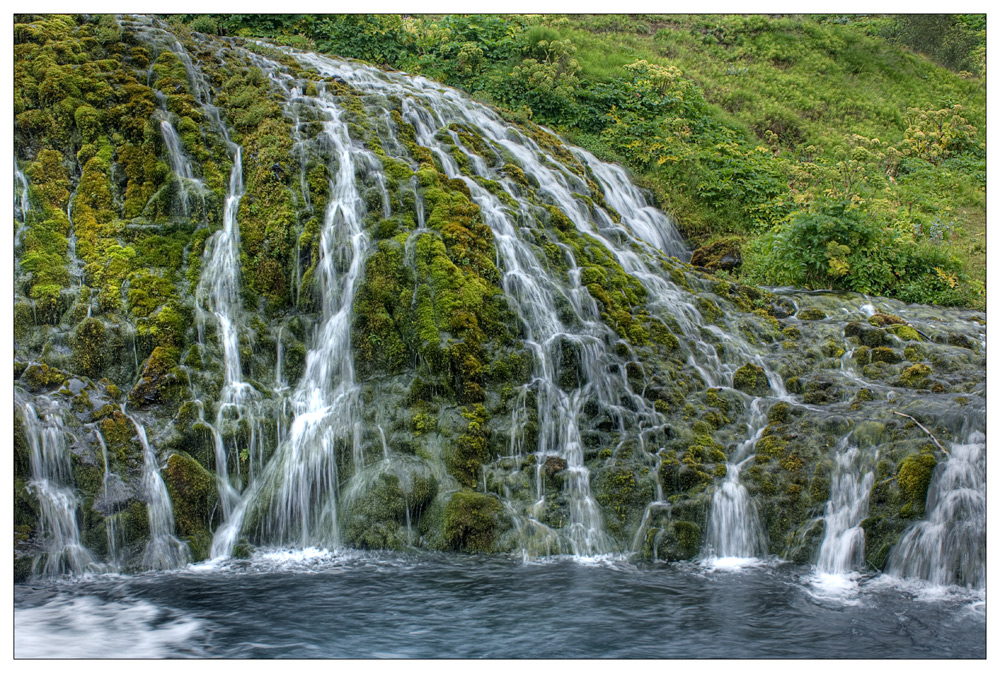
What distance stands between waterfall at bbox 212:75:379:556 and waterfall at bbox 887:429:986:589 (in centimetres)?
527

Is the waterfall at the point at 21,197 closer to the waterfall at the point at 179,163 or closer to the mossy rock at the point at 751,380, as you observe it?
the waterfall at the point at 179,163

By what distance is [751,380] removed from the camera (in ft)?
27.4

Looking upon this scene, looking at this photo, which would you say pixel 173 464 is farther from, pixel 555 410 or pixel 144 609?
pixel 555 410

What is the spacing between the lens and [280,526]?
692cm

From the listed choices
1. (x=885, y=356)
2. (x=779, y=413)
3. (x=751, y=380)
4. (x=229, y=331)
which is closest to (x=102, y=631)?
(x=229, y=331)

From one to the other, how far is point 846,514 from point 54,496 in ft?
24.3

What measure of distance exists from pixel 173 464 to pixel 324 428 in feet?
4.93

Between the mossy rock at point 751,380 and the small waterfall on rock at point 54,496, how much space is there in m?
7.07

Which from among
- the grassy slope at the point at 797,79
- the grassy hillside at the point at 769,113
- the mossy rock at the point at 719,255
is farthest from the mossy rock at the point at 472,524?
the grassy slope at the point at 797,79

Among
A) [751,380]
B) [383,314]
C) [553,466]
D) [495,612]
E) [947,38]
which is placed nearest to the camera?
[495,612]

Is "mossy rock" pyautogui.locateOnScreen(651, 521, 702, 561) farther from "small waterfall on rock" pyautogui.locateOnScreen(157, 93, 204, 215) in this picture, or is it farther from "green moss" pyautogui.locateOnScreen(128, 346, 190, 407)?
"small waterfall on rock" pyautogui.locateOnScreen(157, 93, 204, 215)

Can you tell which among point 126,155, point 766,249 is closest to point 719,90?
point 766,249

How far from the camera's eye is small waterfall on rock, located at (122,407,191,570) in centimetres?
644

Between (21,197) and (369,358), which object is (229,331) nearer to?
Result: (369,358)
